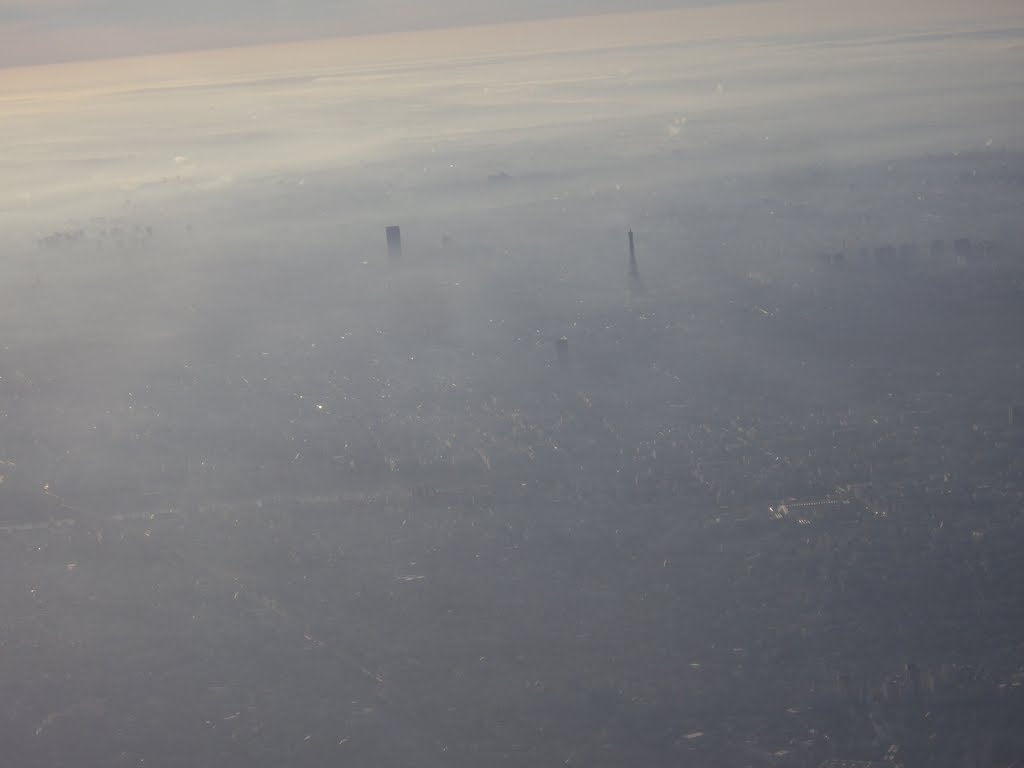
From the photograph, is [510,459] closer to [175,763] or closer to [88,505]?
[88,505]

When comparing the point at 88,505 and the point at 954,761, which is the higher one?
the point at 88,505

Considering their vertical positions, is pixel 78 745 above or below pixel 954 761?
above

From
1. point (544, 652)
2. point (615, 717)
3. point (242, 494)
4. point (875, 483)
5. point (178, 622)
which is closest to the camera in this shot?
point (615, 717)

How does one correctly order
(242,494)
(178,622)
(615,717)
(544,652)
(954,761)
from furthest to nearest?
1. (242,494)
2. (178,622)
3. (544,652)
4. (615,717)
5. (954,761)

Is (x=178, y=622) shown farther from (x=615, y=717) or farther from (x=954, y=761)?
(x=954, y=761)

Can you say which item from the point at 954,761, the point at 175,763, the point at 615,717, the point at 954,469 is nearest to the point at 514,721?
the point at 615,717

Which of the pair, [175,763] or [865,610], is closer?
[175,763]

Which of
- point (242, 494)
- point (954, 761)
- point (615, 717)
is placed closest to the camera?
point (954, 761)

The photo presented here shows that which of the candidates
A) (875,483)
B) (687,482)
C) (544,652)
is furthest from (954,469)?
(544,652)

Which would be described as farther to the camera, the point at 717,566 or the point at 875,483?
the point at 875,483
